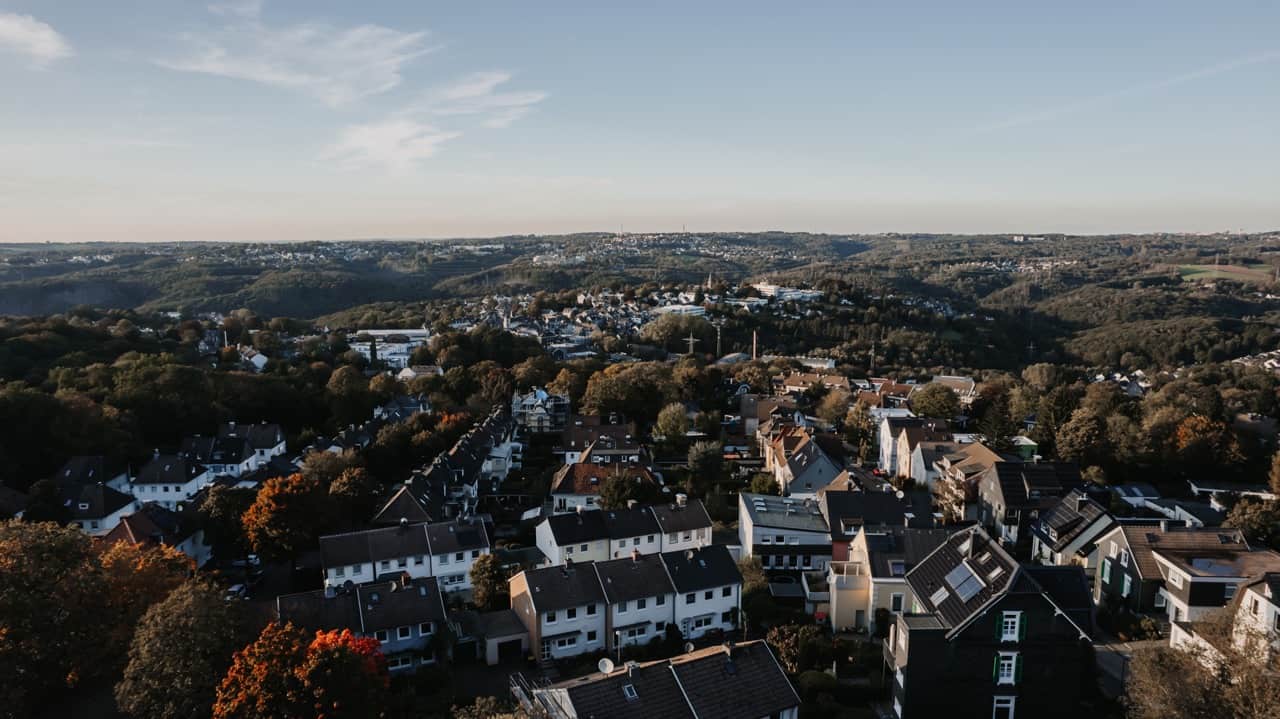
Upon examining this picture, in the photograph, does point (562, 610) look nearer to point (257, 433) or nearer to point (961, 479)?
point (961, 479)

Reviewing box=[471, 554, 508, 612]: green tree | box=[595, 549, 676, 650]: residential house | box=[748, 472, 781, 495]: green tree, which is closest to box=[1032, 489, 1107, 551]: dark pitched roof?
box=[748, 472, 781, 495]: green tree

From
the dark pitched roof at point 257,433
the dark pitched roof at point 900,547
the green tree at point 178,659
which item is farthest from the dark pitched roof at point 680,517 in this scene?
the dark pitched roof at point 257,433

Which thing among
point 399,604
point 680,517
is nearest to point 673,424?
point 680,517

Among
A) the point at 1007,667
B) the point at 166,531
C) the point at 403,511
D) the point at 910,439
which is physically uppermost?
the point at 1007,667

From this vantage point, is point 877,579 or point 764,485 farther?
point 764,485

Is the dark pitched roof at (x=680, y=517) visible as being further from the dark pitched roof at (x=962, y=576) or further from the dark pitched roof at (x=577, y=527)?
the dark pitched roof at (x=962, y=576)

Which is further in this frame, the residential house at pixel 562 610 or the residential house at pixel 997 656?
the residential house at pixel 562 610
